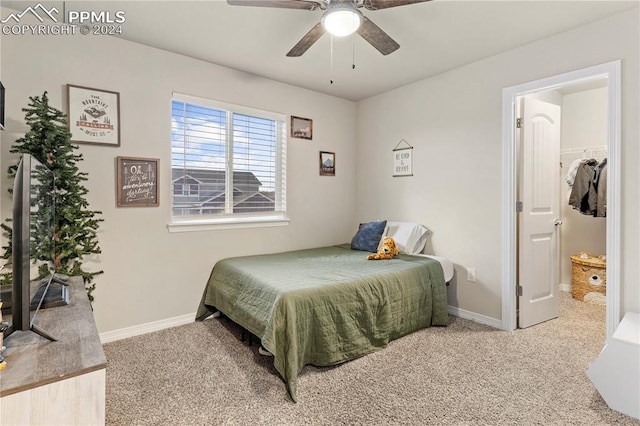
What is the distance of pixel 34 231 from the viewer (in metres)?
1.41

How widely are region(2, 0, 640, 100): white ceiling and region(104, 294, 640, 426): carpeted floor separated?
7.98ft

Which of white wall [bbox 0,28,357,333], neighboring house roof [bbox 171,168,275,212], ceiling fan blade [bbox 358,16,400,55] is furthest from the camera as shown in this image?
neighboring house roof [bbox 171,168,275,212]

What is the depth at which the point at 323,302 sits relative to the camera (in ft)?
7.27

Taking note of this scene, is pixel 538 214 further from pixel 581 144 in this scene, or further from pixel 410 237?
pixel 581 144

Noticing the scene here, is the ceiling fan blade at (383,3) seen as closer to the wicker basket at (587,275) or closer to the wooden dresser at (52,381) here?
the wooden dresser at (52,381)

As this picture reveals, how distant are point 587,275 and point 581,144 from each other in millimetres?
1549

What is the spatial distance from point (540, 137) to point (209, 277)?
3.39 meters

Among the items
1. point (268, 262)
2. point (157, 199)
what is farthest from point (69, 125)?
point (268, 262)

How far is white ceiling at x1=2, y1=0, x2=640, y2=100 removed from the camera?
2.20 meters

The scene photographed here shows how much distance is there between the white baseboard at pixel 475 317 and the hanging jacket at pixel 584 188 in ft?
5.73

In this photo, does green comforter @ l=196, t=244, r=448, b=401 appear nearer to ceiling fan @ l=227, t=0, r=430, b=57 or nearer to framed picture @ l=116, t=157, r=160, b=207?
framed picture @ l=116, t=157, r=160, b=207

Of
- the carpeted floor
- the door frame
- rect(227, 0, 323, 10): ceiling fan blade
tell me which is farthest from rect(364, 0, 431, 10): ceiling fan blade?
the carpeted floor

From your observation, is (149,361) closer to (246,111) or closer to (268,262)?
(268,262)

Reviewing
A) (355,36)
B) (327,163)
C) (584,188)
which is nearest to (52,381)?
(355,36)
